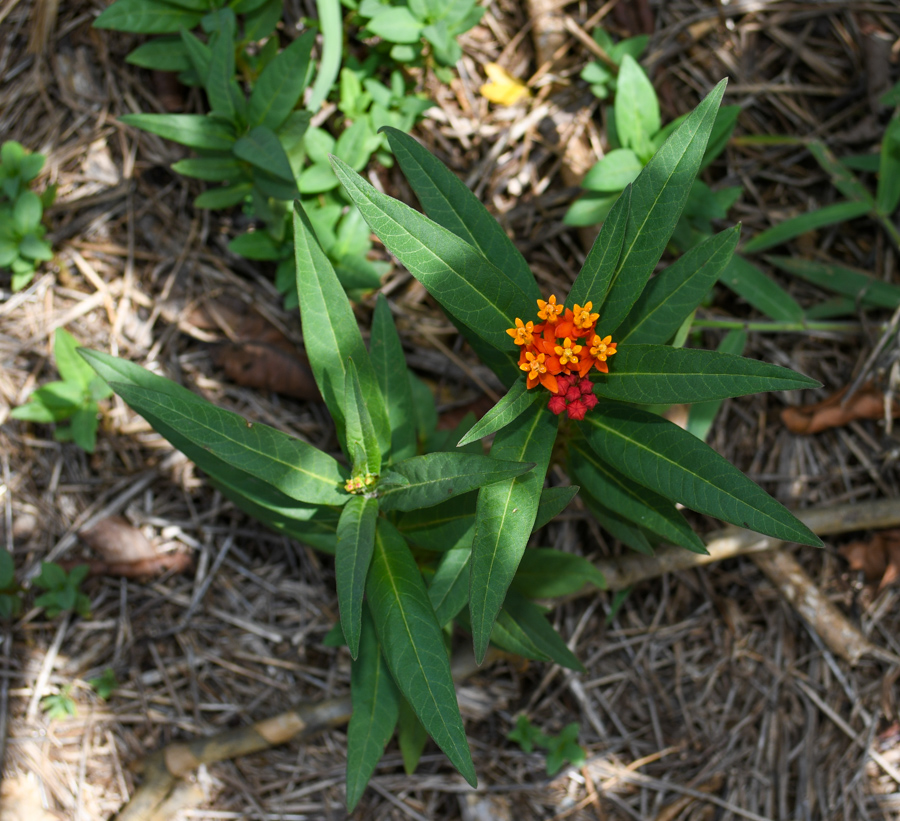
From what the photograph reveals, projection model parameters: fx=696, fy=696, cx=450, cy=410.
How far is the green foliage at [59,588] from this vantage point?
3211mm

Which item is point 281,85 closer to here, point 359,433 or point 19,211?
point 19,211

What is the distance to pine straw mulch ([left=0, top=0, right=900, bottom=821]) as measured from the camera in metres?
3.35

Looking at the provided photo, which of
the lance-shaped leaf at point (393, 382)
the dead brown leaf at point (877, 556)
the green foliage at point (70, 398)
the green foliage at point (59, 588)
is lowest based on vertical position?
the green foliage at point (59, 588)

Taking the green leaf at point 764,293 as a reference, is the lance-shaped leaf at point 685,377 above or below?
above

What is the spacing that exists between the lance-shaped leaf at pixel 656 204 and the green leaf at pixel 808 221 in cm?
169

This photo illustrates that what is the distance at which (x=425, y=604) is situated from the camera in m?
2.14

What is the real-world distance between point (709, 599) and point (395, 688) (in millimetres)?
1856

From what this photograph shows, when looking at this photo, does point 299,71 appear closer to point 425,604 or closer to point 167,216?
point 167,216

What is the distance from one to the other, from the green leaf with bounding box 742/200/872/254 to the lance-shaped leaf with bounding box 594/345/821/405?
1.86m

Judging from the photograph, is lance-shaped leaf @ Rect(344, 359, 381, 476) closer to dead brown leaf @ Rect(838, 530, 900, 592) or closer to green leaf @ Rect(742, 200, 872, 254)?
green leaf @ Rect(742, 200, 872, 254)

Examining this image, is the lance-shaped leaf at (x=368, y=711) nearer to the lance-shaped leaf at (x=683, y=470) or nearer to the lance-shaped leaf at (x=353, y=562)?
the lance-shaped leaf at (x=353, y=562)

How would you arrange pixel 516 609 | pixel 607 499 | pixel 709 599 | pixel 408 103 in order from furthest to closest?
pixel 709 599
pixel 408 103
pixel 516 609
pixel 607 499

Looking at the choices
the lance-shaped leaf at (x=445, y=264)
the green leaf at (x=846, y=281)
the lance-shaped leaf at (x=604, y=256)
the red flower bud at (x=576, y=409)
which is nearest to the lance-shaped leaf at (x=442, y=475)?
the red flower bud at (x=576, y=409)

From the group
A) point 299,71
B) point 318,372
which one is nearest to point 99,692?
point 318,372
